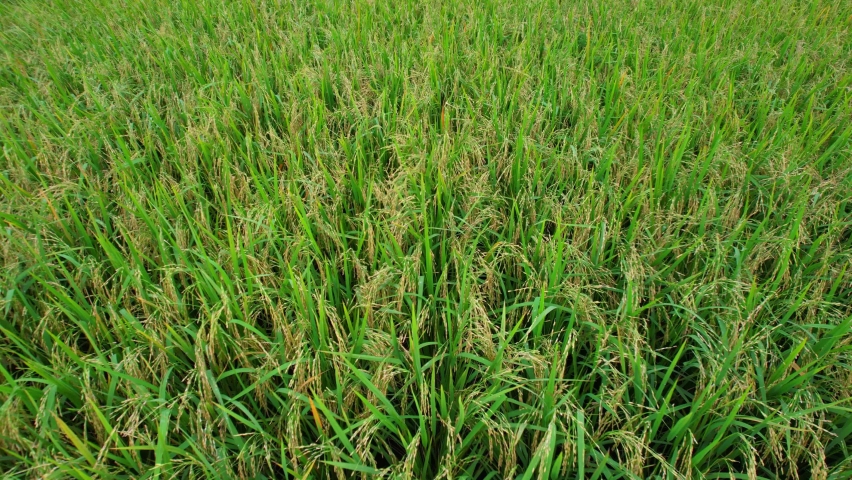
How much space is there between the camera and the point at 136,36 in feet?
12.3

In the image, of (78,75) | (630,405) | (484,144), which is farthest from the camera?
(78,75)

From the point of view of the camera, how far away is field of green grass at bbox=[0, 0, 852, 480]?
1454 millimetres

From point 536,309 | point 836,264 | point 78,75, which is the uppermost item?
point 78,75

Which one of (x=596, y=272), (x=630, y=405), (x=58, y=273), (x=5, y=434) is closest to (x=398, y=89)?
(x=596, y=272)

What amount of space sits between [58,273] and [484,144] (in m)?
1.91

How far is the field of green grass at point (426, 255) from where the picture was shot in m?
1.45

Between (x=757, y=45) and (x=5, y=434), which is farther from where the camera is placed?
(x=757, y=45)

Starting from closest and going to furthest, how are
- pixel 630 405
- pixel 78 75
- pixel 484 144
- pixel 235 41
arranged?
pixel 630 405, pixel 484 144, pixel 78 75, pixel 235 41

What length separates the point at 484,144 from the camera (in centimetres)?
258

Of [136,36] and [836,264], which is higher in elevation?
[136,36]

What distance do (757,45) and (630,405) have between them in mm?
3244

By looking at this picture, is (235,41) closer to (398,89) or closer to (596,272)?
(398,89)

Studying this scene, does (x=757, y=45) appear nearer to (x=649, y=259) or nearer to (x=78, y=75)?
(x=649, y=259)

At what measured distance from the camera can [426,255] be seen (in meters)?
1.83
